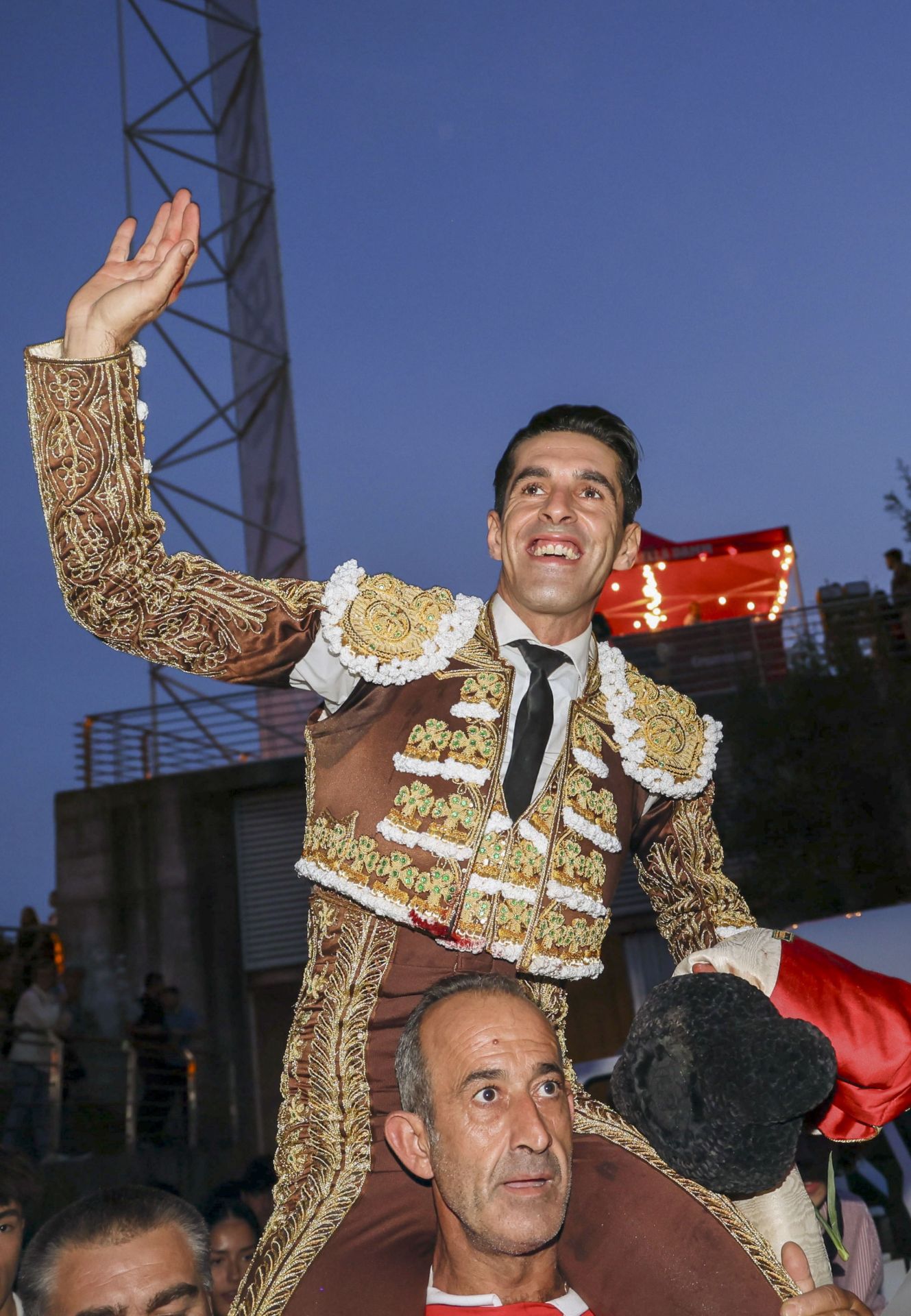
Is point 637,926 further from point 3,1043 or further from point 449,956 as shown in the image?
point 449,956

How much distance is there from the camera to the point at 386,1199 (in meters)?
2.39

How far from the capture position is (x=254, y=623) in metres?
2.65

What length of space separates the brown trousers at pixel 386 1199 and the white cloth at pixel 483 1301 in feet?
0.07

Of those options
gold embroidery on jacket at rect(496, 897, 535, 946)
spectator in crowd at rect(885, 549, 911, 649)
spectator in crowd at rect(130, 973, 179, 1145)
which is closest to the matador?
gold embroidery on jacket at rect(496, 897, 535, 946)

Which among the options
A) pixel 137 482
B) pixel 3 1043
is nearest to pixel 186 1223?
pixel 137 482

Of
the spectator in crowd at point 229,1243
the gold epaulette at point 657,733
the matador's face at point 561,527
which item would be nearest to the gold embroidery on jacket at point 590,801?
the gold epaulette at point 657,733

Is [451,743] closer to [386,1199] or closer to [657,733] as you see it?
[657,733]

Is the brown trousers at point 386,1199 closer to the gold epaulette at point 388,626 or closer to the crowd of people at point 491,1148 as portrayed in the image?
the crowd of people at point 491,1148

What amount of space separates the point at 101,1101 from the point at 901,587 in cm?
936

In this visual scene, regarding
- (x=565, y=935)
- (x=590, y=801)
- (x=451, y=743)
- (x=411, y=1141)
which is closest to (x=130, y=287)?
(x=451, y=743)

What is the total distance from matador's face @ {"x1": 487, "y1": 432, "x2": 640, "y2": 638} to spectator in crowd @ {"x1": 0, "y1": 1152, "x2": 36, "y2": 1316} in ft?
7.67

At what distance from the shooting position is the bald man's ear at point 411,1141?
2.34 metres

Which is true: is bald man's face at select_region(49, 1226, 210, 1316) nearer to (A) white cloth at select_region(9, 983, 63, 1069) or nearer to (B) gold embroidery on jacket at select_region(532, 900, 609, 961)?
(B) gold embroidery on jacket at select_region(532, 900, 609, 961)

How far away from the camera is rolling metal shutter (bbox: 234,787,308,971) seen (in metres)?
15.2
